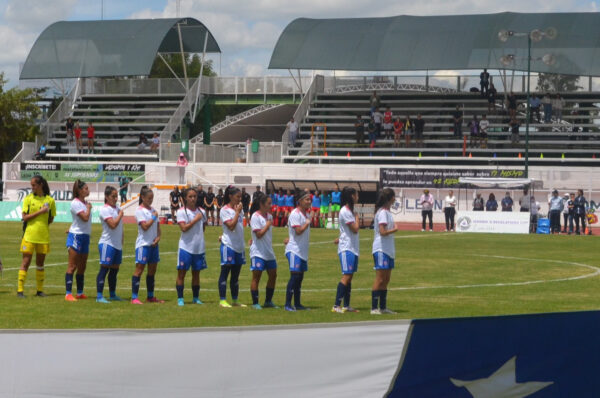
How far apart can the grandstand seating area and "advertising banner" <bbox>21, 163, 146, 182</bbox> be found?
27.9ft

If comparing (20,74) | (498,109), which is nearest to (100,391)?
(498,109)

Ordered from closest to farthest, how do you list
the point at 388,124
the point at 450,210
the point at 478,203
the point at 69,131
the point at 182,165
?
the point at 450,210 < the point at 478,203 < the point at 182,165 < the point at 388,124 < the point at 69,131

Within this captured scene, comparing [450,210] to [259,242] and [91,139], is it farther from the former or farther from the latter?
[259,242]

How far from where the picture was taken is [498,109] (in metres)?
56.2

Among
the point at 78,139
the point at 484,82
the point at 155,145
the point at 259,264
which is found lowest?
the point at 259,264

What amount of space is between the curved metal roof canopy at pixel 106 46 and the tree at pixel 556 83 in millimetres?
21273

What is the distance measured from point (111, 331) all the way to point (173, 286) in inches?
480

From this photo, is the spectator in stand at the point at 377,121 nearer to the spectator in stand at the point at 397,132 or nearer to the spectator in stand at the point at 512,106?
the spectator in stand at the point at 397,132

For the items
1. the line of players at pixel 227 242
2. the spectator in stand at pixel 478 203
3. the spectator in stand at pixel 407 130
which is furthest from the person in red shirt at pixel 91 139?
the line of players at pixel 227 242

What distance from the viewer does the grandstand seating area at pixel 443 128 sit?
2082 inches

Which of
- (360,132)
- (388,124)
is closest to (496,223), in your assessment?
(360,132)

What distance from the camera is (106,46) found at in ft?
202

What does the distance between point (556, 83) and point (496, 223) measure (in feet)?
61.0

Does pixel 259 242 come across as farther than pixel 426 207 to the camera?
No
